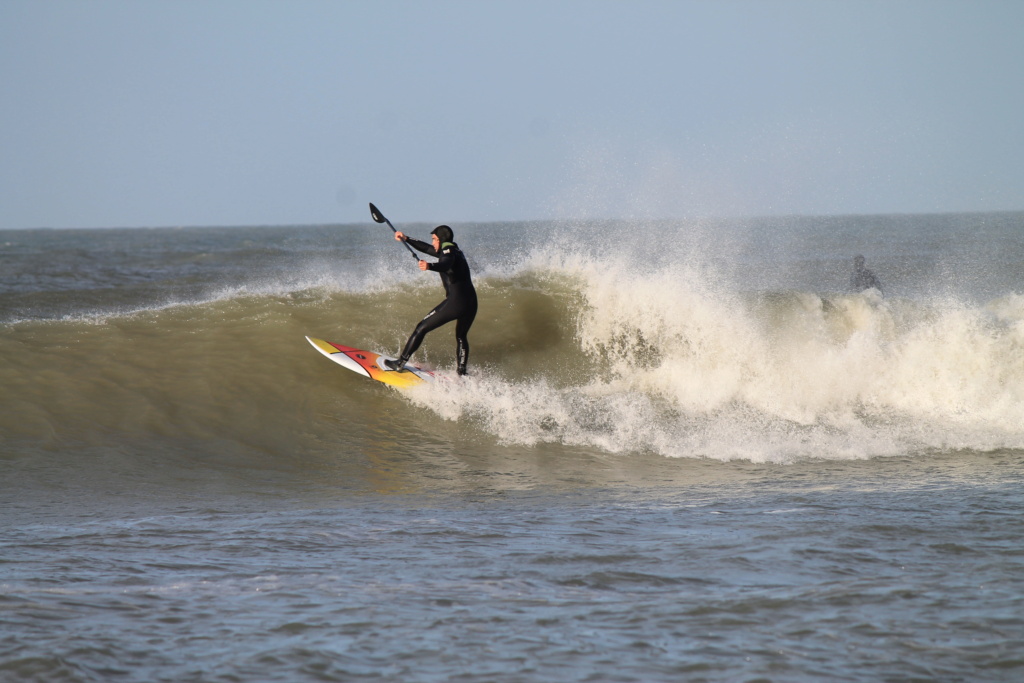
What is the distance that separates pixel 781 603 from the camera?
3.71 metres

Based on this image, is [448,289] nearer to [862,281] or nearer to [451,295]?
[451,295]

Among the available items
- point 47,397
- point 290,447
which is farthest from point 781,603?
point 47,397

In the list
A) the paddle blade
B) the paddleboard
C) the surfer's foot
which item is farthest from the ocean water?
the paddle blade

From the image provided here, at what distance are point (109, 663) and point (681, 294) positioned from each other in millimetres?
8470

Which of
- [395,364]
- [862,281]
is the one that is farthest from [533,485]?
[862,281]

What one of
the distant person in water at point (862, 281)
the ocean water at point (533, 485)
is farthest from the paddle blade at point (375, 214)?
the distant person in water at point (862, 281)

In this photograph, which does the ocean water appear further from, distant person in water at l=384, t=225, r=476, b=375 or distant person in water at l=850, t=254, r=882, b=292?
distant person in water at l=850, t=254, r=882, b=292

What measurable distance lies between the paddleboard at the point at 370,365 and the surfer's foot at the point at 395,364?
33 millimetres

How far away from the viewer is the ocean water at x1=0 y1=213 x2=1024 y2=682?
11.1 feet

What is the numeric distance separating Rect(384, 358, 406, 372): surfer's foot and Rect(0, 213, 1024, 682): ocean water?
343mm

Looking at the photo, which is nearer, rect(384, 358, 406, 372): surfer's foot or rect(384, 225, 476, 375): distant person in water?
rect(384, 225, 476, 375): distant person in water

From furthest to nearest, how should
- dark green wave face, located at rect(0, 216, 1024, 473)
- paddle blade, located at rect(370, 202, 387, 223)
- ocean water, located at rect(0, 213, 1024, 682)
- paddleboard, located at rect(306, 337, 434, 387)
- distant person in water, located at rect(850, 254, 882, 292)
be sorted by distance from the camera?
distant person in water, located at rect(850, 254, 882, 292)
paddle blade, located at rect(370, 202, 387, 223)
paddleboard, located at rect(306, 337, 434, 387)
dark green wave face, located at rect(0, 216, 1024, 473)
ocean water, located at rect(0, 213, 1024, 682)

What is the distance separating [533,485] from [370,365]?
360 cm

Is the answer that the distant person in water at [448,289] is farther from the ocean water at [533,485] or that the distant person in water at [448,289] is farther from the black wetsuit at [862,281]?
the black wetsuit at [862,281]
